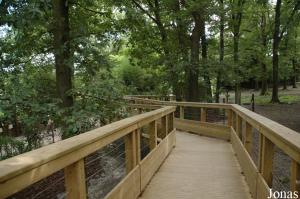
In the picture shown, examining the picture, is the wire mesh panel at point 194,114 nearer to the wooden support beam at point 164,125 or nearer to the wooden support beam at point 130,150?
the wooden support beam at point 164,125

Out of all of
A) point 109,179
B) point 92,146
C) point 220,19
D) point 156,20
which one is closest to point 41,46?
point 109,179

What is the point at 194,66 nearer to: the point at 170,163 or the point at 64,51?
the point at 64,51

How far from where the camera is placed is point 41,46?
8.16 meters

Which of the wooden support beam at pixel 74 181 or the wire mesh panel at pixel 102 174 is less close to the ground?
the wooden support beam at pixel 74 181

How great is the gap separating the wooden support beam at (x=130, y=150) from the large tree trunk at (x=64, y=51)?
3.20 metres

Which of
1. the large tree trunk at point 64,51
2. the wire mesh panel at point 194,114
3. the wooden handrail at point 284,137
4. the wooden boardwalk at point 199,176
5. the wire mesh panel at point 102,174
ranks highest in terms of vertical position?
the large tree trunk at point 64,51

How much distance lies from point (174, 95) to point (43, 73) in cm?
864

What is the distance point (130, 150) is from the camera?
13.8ft

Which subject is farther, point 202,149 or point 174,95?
point 174,95

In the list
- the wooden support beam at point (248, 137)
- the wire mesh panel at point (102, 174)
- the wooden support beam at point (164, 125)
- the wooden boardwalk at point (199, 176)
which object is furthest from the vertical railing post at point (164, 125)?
the wooden support beam at point (248, 137)

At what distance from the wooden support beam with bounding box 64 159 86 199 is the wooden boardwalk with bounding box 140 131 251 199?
1954 mm

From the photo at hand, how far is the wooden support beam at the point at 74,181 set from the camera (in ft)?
8.37

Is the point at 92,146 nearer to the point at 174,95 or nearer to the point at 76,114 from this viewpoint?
the point at 76,114

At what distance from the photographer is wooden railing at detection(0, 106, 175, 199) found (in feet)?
6.10
